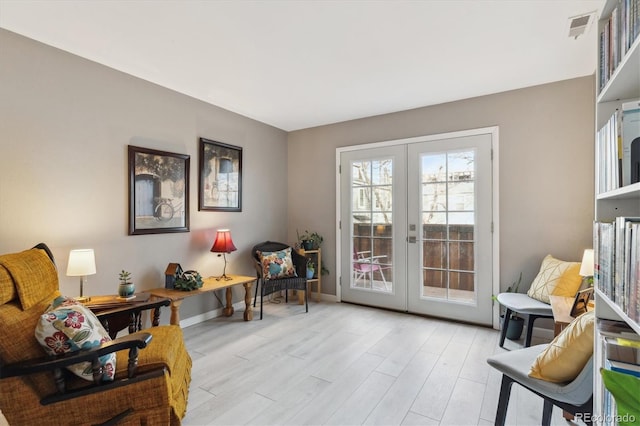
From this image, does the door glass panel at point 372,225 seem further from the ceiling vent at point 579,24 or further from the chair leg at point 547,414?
the chair leg at point 547,414

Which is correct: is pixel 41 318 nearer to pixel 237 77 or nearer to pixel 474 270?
pixel 237 77

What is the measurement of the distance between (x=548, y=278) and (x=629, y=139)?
2255 mm

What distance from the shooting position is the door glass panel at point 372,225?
3998 mm

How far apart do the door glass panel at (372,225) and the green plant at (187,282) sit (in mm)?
2091

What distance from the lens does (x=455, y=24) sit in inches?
84.3

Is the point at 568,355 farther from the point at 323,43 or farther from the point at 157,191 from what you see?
the point at 157,191

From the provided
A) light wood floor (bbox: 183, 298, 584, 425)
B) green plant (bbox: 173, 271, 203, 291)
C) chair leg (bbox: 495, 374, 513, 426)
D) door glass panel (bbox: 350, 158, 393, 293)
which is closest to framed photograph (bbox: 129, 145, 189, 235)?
green plant (bbox: 173, 271, 203, 291)

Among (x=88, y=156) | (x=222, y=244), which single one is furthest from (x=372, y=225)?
(x=88, y=156)

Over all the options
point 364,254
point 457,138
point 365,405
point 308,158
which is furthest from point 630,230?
point 308,158

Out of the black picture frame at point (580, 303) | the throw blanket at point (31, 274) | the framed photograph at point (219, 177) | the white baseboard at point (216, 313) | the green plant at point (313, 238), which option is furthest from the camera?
the green plant at point (313, 238)

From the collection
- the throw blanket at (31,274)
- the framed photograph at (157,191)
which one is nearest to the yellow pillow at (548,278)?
the framed photograph at (157,191)

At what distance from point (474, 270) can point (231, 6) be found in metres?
3.34

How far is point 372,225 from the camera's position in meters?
4.12

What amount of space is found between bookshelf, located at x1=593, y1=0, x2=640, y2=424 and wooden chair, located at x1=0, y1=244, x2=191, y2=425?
1.88 metres
